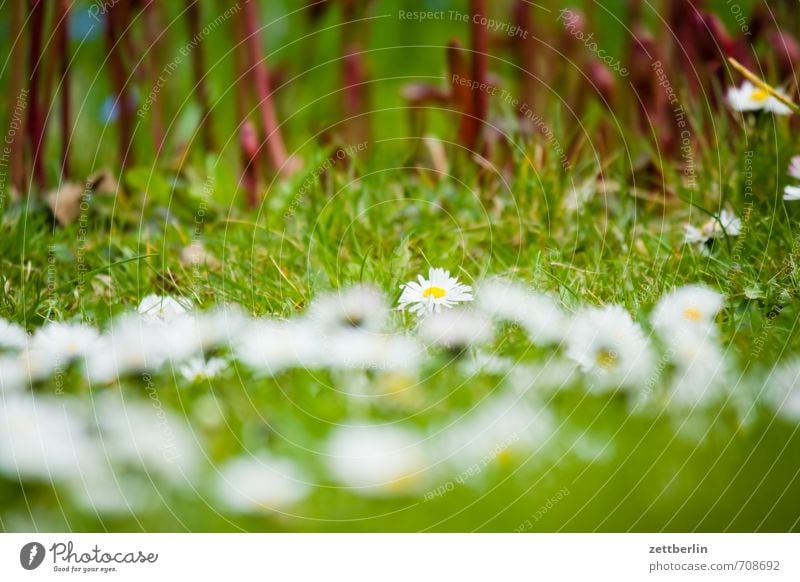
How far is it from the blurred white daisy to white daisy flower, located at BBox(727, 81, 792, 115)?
17 cm

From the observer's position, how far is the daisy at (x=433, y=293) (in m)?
1.06

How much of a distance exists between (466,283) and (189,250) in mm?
354

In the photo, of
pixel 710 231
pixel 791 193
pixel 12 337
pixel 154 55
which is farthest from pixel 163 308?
pixel 791 193

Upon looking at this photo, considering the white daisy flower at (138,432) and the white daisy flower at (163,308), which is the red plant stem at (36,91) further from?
the white daisy flower at (138,432)

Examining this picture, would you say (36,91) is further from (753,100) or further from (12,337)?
(753,100)

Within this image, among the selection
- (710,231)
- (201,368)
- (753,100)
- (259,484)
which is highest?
(753,100)

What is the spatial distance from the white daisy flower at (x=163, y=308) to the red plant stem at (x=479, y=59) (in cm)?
51

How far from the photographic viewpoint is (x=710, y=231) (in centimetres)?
114

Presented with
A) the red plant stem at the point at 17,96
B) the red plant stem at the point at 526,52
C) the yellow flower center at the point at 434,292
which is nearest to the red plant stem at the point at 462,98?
the red plant stem at the point at 526,52

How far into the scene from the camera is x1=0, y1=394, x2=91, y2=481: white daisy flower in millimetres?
971

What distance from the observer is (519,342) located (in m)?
1.02

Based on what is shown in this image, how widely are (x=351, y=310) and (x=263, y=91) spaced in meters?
0.45
